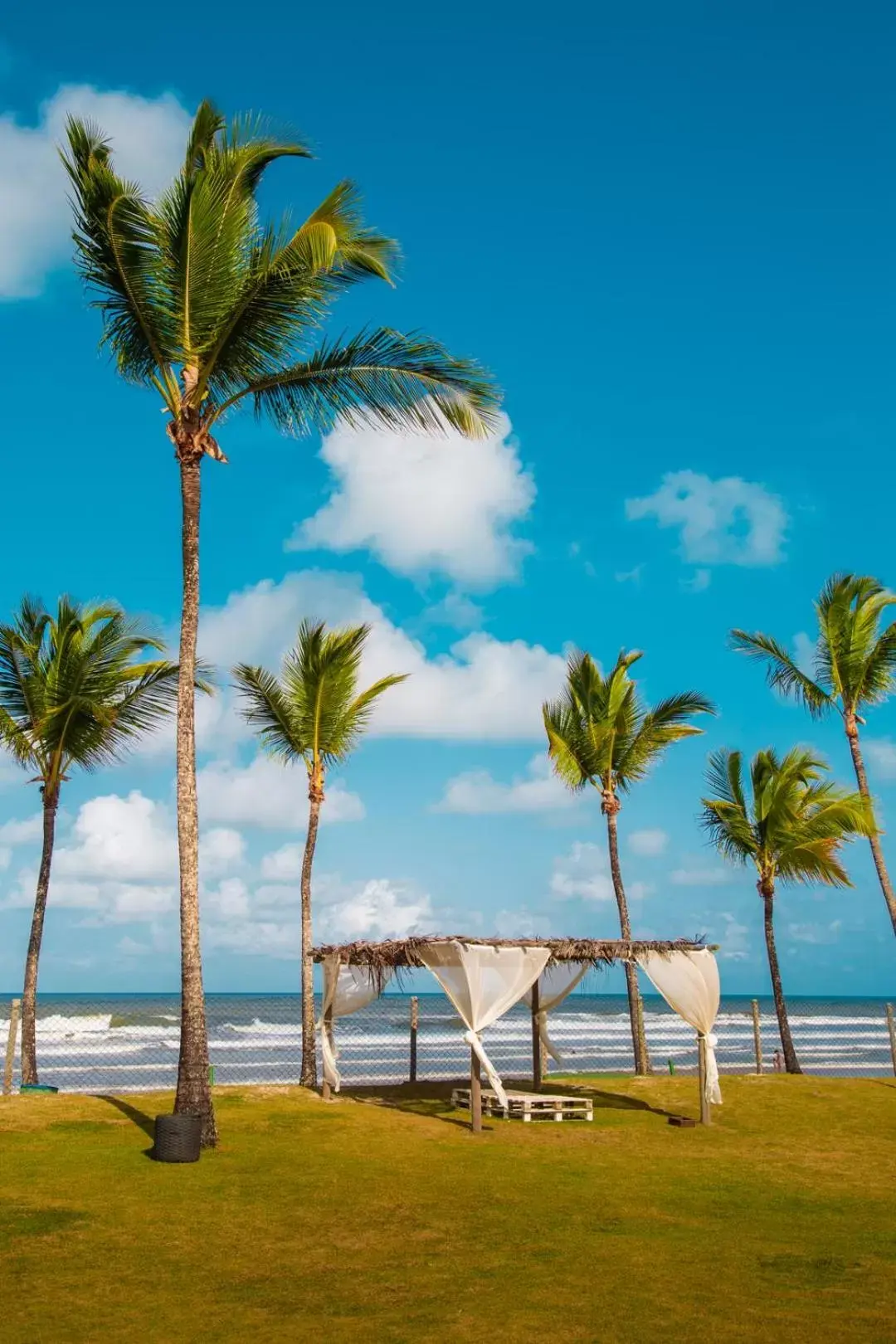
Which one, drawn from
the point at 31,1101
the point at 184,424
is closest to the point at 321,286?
the point at 184,424

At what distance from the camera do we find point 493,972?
597 inches

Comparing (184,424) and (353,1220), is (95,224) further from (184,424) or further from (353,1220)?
(353,1220)

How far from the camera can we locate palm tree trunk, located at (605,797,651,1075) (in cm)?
2028

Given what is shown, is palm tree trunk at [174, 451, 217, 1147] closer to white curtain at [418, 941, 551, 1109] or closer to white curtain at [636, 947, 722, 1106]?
white curtain at [418, 941, 551, 1109]

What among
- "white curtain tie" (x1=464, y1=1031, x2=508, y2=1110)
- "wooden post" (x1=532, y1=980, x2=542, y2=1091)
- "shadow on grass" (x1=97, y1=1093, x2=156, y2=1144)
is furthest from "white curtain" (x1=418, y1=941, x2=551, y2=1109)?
"shadow on grass" (x1=97, y1=1093, x2=156, y2=1144)

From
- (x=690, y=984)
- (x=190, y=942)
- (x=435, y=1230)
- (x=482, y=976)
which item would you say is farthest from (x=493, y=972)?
(x=435, y=1230)

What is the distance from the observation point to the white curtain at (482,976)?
14.9m

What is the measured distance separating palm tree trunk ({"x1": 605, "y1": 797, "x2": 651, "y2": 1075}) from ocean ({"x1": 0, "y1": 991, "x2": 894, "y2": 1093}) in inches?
220

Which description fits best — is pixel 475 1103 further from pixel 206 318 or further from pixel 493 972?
pixel 206 318

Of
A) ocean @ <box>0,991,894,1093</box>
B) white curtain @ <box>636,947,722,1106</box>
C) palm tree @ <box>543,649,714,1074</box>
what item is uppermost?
palm tree @ <box>543,649,714,1074</box>

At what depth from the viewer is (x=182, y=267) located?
40.7 ft

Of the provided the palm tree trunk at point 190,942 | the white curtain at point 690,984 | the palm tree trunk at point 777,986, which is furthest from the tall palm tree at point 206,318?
the palm tree trunk at point 777,986

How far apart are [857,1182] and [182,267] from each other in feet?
41.8

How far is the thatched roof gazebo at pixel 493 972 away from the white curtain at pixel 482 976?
0.04ft
